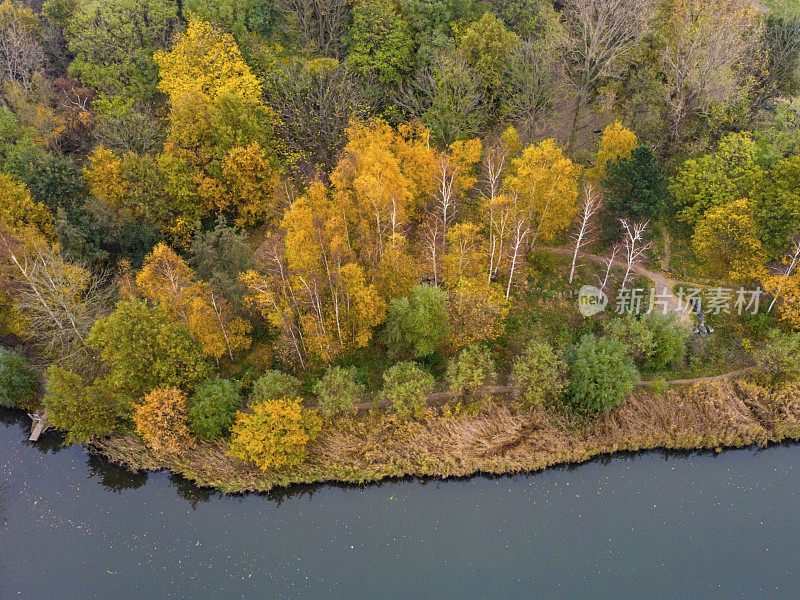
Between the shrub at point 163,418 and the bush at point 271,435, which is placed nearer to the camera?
the bush at point 271,435

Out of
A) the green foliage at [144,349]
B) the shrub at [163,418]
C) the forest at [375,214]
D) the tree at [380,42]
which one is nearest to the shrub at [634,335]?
the forest at [375,214]

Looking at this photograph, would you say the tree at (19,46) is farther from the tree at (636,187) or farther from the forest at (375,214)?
the tree at (636,187)

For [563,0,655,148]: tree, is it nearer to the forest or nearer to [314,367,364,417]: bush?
the forest

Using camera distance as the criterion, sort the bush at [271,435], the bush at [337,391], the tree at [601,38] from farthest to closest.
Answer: the tree at [601,38]
the bush at [337,391]
the bush at [271,435]

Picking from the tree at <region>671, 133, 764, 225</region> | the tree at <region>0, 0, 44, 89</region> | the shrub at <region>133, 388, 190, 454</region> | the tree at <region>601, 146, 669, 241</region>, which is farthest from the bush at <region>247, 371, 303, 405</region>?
the tree at <region>0, 0, 44, 89</region>

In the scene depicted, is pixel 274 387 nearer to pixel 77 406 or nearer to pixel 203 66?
pixel 77 406

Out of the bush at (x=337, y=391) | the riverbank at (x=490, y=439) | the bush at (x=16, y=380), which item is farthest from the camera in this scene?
the bush at (x=16, y=380)

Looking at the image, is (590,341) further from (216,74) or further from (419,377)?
(216,74)

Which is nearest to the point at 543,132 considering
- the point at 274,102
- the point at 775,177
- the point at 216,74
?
the point at 775,177

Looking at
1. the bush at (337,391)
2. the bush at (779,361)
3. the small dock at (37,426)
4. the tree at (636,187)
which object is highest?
the tree at (636,187)
